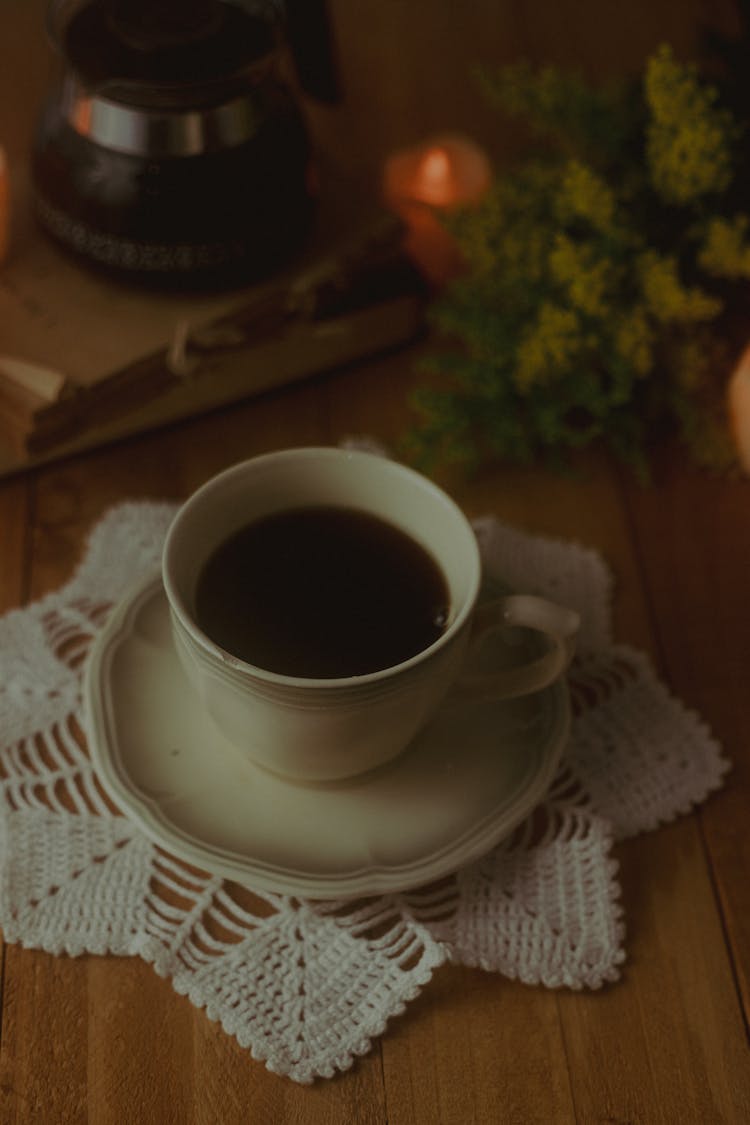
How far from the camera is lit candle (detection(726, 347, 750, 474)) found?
889 mm

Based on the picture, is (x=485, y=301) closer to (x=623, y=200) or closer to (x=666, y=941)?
(x=623, y=200)

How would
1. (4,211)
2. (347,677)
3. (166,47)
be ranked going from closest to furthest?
(347,677), (166,47), (4,211)

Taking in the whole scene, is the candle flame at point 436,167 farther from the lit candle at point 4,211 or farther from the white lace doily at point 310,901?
the white lace doily at point 310,901

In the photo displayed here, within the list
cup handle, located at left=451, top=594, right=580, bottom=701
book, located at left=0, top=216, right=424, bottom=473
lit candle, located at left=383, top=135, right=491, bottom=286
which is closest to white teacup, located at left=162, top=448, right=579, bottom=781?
cup handle, located at left=451, top=594, right=580, bottom=701

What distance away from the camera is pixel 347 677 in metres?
0.64

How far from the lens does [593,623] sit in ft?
2.72

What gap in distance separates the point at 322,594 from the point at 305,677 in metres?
0.07

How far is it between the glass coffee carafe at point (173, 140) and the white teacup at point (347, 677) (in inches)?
11.0

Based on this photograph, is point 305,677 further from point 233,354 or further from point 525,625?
point 233,354

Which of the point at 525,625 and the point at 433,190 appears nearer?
the point at 525,625

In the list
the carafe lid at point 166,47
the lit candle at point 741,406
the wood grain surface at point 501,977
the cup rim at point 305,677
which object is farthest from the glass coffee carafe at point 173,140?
the lit candle at point 741,406

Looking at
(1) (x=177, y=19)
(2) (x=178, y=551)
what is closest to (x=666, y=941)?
(2) (x=178, y=551)

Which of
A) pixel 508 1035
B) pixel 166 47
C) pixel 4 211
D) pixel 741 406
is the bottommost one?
pixel 508 1035

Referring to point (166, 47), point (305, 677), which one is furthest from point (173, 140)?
point (305, 677)
